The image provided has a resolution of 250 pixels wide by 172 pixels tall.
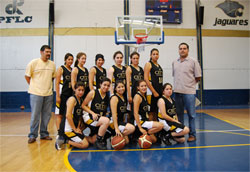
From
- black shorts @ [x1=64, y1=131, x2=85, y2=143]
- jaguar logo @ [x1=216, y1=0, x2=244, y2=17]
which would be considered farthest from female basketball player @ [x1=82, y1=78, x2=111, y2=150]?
jaguar logo @ [x1=216, y1=0, x2=244, y2=17]

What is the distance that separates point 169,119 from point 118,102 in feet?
2.97

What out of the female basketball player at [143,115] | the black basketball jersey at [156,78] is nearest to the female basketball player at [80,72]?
the female basketball player at [143,115]

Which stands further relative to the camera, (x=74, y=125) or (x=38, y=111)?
(x=38, y=111)

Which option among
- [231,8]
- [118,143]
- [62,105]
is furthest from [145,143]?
[231,8]

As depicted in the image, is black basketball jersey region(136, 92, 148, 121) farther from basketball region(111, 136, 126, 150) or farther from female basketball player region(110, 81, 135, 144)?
basketball region(111, 136, 126, 150)

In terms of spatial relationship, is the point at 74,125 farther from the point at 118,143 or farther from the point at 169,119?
the point at 169,119

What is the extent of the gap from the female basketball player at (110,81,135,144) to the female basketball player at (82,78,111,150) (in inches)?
5.9

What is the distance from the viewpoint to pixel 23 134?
14.0ft

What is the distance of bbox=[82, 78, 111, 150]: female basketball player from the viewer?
Answer: 10.5 ft

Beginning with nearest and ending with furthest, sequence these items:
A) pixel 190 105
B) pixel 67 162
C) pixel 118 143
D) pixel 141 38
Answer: pixel 67 162 → pixel 118 143 → pixel 190 105 → pixel 141 38

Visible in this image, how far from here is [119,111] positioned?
3.34 meters

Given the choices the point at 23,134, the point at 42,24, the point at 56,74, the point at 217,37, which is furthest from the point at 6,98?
the point at 217,37

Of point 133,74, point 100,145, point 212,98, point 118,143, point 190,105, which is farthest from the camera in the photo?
point 212,98

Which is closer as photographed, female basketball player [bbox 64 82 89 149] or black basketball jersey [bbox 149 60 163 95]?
female basketball player [bbox 64 82 89 149]
